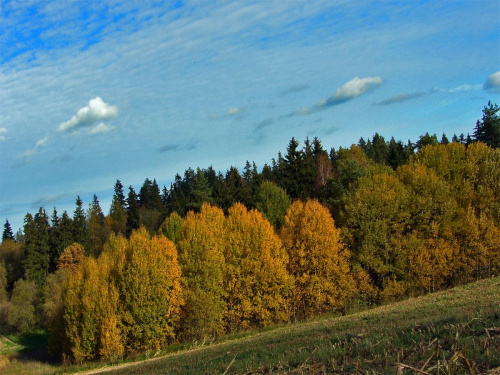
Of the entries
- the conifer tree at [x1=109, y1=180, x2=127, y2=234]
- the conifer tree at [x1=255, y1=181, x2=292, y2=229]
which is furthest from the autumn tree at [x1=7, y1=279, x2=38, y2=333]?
the conifer tree at [x1=255, y1=181, x2=292, y2=229]

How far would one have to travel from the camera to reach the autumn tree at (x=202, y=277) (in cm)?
4609

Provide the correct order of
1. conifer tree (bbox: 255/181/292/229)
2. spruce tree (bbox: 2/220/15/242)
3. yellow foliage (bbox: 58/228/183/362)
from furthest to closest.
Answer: spruce tree (bbox: 2/220/15/242)
conifer tree (bbox: 255/181/292/229)
yellow foliage (bbox: 58/228/183/362)

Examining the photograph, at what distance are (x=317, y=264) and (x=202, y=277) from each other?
13.2m

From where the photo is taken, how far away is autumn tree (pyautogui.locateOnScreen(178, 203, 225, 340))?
46.1 meters

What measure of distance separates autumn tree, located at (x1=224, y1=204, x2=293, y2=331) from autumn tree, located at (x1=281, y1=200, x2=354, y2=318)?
1739mm

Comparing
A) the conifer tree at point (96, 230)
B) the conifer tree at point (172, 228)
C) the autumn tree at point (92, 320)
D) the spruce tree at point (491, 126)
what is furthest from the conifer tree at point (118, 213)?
the spruce tree at point (491, 126)

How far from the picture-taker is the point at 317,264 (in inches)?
2016

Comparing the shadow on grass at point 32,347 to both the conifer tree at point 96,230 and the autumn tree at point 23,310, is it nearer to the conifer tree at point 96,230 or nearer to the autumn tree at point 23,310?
the autumn tree at point 23,310

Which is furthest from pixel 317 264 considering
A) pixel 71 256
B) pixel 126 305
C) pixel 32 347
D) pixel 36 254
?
pixel 36 254

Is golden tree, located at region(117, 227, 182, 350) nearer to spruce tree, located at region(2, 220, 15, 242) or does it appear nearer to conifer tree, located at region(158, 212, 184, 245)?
conifer tree, located at region(158, 212, 184, 245)

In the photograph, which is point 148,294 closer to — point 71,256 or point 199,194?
point 199,194

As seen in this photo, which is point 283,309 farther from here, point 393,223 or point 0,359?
point 0,359

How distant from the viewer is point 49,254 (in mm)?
89125

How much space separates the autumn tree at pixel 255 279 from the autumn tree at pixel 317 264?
5.70ft
